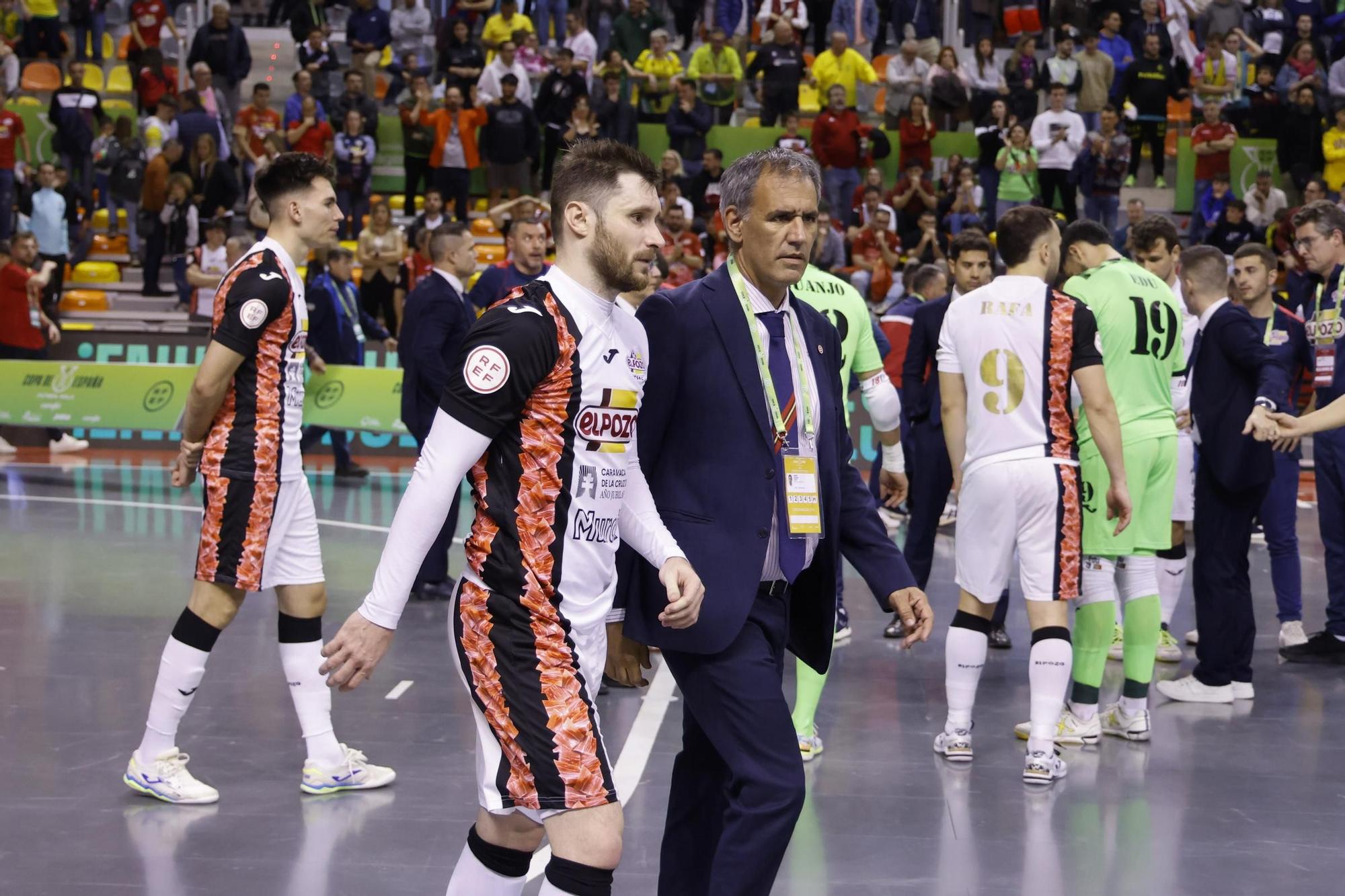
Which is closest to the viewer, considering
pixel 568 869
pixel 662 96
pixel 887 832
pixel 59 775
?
pixel 568 869

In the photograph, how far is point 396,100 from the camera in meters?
21.8

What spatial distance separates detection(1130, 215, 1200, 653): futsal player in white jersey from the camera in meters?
7.12

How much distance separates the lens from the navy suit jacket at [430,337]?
8.36 meters

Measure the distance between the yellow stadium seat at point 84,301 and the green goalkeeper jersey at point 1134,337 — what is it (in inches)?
599

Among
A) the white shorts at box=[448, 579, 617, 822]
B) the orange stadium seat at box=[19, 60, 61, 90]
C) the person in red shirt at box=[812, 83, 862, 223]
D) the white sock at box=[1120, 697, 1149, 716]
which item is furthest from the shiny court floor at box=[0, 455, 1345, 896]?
the orange stadium seat at box=[19, 60, 61, 90]

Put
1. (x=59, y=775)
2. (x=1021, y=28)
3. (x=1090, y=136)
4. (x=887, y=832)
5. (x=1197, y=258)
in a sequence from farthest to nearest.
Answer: (x=1021, y=28) → (x=1090, y=136) → (x=1197, y=258) → (x=59, y=775) → (x=887, y=832)

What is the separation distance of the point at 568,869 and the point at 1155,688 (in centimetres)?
501

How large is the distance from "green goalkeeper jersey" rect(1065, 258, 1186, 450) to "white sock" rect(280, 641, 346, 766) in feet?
10.8

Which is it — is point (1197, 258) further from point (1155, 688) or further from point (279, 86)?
point (279, 86)

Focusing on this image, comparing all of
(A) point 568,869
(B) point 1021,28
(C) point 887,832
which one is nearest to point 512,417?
(A) point 568,869

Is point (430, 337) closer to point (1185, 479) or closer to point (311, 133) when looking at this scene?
point (1185, 479)

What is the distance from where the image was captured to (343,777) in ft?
17.9

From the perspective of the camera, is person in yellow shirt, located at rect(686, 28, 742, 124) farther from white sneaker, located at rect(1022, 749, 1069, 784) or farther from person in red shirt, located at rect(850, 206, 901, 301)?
white sneaker, located at rect(1022, 749, 1069, 784)

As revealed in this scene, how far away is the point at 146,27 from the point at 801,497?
20.3 meters
